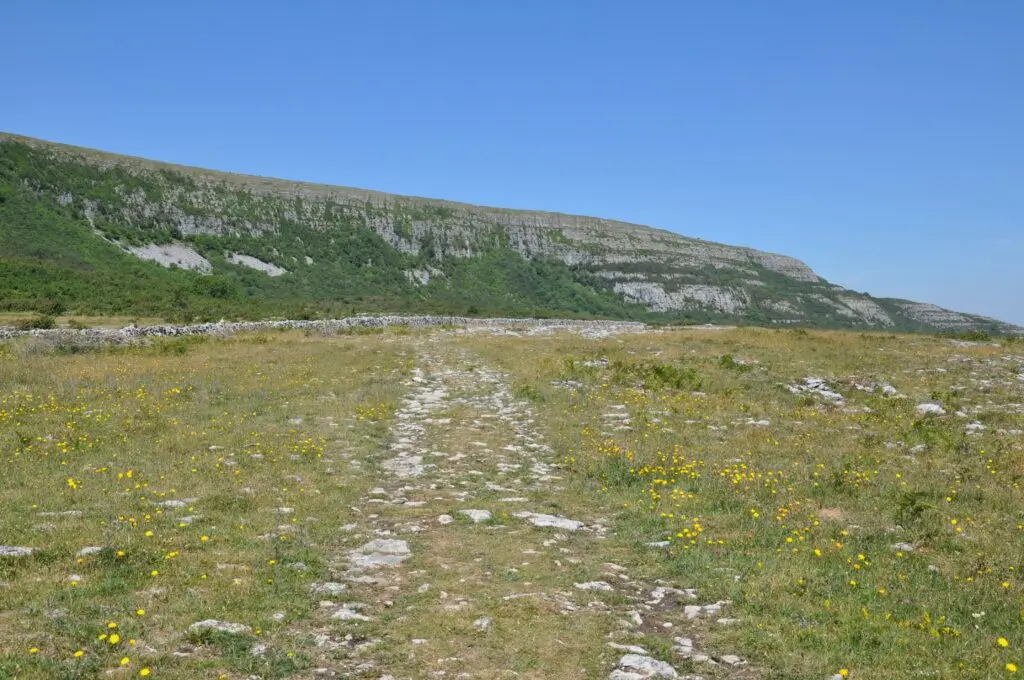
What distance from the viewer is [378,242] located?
13888 centimetres

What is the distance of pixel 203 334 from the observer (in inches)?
1602

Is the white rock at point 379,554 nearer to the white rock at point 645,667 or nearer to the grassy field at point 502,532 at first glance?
the grassy field at point 502,532

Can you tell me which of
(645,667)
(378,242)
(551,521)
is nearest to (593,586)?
(645,667)

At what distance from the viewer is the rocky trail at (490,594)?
6367mm

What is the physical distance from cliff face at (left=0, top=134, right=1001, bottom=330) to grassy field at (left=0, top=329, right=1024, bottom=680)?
8796 cm

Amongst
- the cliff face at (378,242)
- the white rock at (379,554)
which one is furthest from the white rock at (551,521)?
the cliff face at (378,242)

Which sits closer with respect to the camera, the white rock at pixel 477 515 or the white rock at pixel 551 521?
the white rock at pixel 551 521

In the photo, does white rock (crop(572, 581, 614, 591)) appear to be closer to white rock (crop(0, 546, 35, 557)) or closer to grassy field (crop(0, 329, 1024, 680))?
grassy field (crop(0, 329, 1024, 680))

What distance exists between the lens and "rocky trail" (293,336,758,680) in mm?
6367

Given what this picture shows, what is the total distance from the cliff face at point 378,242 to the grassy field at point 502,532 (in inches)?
3463

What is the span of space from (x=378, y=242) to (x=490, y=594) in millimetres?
136444

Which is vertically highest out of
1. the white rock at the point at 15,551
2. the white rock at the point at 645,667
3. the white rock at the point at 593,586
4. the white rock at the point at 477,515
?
the white rock at the point at 645,667

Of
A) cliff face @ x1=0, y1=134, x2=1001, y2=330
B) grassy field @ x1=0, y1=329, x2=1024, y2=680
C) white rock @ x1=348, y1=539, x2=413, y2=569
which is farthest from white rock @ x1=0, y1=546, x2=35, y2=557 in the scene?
cliff face @ x1=0, y1=134, x2=1001, y2=330

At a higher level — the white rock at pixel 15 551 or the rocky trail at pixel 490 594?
the rocky trail at pixel 490 594
